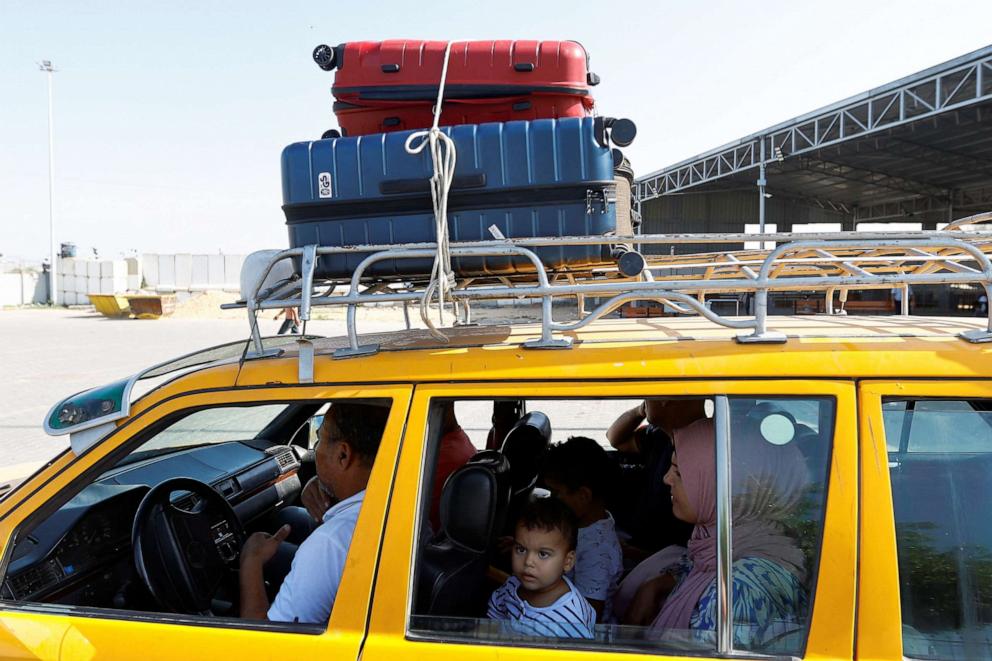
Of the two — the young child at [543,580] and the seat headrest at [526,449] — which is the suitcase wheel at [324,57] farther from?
the young child at [543,580]

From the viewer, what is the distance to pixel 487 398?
1.87 m

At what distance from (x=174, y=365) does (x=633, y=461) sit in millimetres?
2224

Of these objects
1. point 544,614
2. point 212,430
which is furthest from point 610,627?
point 212,430

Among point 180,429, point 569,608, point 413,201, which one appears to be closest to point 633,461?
point 569,608

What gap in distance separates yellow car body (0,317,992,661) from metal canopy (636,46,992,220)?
20.4m

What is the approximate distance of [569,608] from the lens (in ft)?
6.88

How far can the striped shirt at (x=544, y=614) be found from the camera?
199 centimetres

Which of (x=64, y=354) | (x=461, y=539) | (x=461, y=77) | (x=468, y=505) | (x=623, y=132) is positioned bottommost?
(x=461, y=539)

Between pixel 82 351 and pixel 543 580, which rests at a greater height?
pixel 82 351

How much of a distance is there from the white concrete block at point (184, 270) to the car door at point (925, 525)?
159 feet

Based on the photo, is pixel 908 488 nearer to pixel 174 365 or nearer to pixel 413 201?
pixel 413 201

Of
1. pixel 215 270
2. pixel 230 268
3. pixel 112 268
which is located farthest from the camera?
pixel 230 268

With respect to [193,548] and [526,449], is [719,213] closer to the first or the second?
[526,449]

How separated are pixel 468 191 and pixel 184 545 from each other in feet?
5.23
